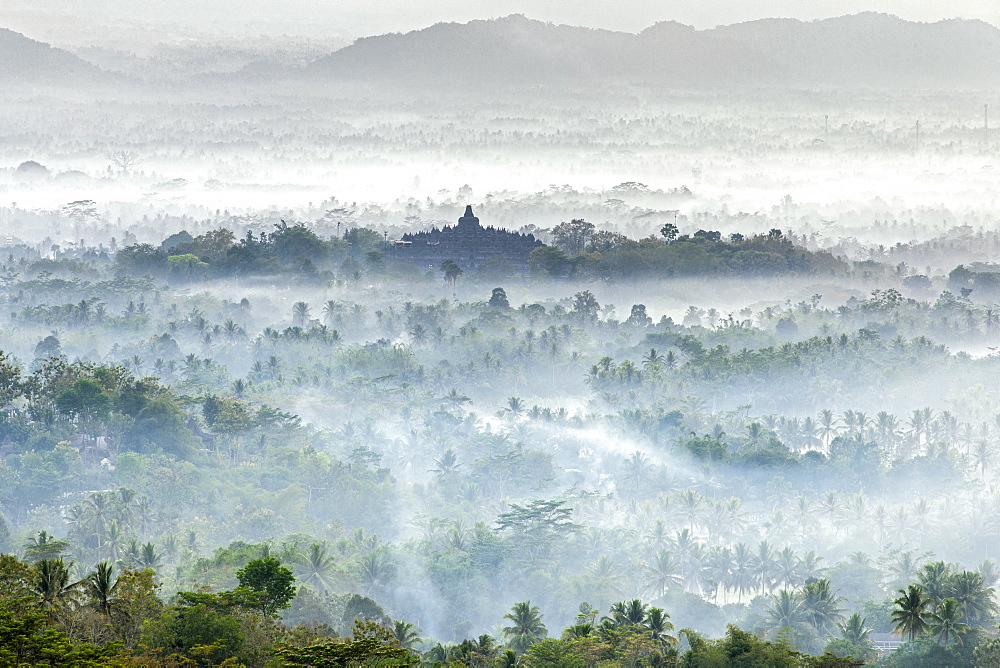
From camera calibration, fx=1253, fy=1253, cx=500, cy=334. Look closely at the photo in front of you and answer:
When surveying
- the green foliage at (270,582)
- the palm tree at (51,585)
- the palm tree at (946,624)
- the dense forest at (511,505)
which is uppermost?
A: the palm tree at (51,585)

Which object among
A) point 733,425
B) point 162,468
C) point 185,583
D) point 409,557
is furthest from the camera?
point 733,425

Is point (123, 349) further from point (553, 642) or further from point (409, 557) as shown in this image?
point (553, 642)

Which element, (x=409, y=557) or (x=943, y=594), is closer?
(x=943, y=594)

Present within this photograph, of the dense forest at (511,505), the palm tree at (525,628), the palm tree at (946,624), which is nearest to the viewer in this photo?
the dense forest at (511,505)

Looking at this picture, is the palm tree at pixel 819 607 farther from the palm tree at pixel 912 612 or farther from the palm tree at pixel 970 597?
the palm tree at pixel 912 612

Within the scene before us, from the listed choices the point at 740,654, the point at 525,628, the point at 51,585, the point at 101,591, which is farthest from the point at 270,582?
the point at 740,654

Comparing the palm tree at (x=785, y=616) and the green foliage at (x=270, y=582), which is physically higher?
the green foliage at (x=270, y=582)

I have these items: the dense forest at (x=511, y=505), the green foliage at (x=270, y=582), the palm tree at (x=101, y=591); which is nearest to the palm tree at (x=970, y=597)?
the dense forest at (x=511, y=505)

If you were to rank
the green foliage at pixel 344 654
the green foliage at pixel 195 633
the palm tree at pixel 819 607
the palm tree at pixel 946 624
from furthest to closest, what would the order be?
the palm tree at pixel 819 607 < the palm tree at pixel 946 624 < the green foliage at pixel 195 633 < the green foliage at pixel 344 654

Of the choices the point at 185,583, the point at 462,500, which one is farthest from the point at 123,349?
the point at 185,583
